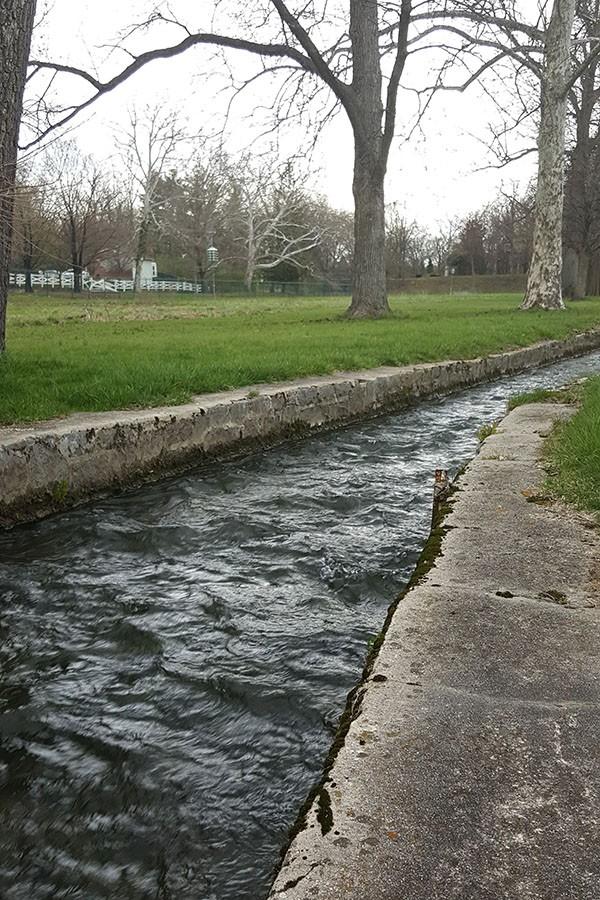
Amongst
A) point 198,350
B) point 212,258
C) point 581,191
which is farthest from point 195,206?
point 198,350

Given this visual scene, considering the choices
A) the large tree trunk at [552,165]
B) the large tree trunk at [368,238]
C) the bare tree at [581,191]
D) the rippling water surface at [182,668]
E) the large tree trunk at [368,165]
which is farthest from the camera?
the bare tree at [581,191]

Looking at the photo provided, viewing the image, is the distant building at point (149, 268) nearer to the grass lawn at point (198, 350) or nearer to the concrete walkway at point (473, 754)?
the grass lawn at point (198, 350)

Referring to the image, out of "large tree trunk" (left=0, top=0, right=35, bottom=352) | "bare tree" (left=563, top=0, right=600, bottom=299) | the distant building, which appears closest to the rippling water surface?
"large tree trunk" (left=0, top=0, right=35, bottom=352)

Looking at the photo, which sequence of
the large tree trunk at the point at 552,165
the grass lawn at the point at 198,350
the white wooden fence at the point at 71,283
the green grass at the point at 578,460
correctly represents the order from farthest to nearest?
1. the white wooden fence at the point at 71,283
2. the large tree trunk at the point at 552,165
3. the grass lawn at the point at 198,350
4. the green grass at the point at 578,460

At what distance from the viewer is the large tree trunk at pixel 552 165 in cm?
2100

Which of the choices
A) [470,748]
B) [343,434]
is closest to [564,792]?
[470,748]

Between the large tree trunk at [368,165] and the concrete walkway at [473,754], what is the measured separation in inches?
639

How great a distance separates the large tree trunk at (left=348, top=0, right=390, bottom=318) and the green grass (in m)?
12.9

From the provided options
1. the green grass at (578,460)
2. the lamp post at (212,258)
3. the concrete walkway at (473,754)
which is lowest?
the concrete walkway at (473,754)

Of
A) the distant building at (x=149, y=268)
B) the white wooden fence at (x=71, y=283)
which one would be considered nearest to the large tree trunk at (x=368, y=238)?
the white wooden fence at (x=71, y=283)

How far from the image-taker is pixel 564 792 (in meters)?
1.86

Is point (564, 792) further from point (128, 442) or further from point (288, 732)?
point (128, 442)

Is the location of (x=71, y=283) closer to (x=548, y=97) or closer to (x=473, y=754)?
(x=548, y=97)

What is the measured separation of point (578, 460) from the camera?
4.95 meters
